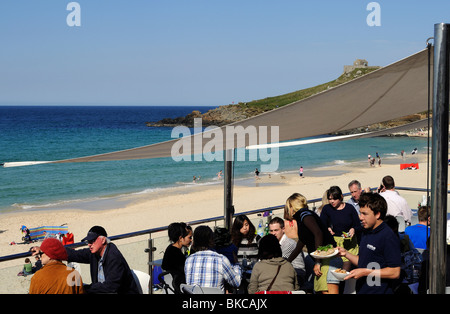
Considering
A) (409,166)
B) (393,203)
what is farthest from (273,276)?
(409,166)

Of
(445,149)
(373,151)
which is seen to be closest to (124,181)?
(373,151)

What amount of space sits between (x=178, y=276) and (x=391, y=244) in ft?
6.63

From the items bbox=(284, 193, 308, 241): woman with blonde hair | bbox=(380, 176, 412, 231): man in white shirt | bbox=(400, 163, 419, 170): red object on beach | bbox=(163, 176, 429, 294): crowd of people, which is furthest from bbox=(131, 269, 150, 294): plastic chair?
bbox=(400, 163, 419, 170): red object on beach

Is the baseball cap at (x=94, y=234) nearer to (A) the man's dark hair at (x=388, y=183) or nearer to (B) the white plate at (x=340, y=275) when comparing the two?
(B) the white plate at (x=340, y=275)

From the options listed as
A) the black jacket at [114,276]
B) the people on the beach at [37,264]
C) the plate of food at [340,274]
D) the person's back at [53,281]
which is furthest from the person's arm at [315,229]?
the people on the beach at [37,264]

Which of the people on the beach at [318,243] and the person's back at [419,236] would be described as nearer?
the people on the beach at [318,243]

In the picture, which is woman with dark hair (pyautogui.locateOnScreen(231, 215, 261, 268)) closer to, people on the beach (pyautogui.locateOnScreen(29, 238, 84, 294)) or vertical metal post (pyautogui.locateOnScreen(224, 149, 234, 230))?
vertical metal post (pyautogui.locateOnScreen(224, 149, 234, 230))

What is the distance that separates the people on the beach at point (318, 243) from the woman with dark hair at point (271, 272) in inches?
16.2

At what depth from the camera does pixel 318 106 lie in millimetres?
4559

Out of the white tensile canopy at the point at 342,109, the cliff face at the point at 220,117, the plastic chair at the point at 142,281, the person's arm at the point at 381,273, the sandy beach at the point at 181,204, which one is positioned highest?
the cliff face at the point at 220,117

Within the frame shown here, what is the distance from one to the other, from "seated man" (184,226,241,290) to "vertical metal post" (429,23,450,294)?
1.65 meters

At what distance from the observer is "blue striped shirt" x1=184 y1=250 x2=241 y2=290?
4.10 meters

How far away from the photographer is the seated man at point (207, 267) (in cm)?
410
